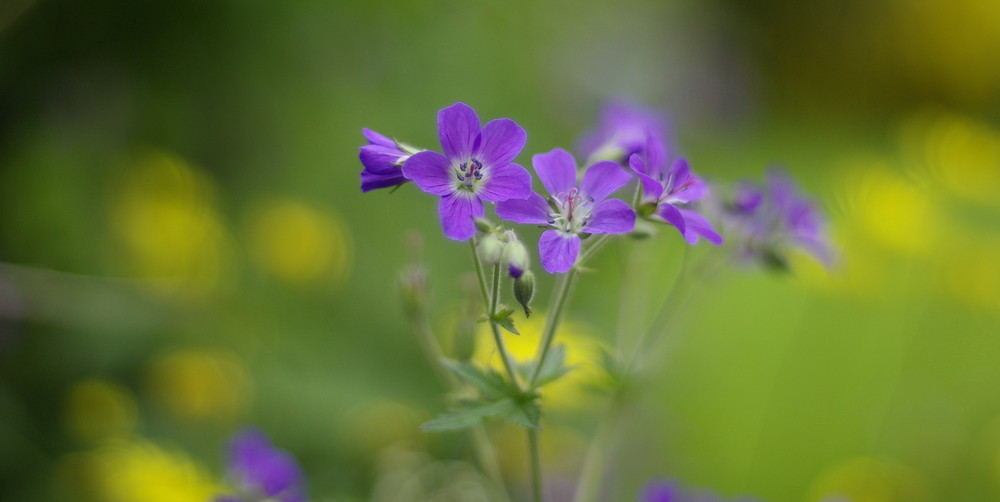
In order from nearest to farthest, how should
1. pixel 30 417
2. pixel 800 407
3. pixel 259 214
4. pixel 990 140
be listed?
pixel 30 417 → pixel 259 214 → pixel 800 407 → pixel 990 140

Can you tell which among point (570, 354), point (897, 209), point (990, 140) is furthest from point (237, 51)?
point (990, 140)

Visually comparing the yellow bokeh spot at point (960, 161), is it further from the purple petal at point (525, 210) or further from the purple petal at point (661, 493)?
the purple petal at point (525, 210)

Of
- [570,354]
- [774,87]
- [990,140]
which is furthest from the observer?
[774,87]

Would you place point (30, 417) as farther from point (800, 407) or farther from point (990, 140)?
point (990, 140)

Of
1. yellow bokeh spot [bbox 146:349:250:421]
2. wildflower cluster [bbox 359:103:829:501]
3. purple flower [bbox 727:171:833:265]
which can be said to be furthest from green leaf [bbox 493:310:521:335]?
yellow bokeh spot [bbox 146:349:250:421]

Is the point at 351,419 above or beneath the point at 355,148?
beneath

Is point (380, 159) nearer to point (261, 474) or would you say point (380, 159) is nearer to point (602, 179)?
point (602, 179)

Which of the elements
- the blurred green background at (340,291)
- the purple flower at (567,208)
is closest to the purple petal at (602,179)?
the purple flower at (567,208)
